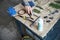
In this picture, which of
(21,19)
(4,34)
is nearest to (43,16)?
(21,19)

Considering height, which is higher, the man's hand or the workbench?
the man's hand

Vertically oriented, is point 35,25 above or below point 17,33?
above

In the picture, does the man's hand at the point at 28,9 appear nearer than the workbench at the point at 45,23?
No

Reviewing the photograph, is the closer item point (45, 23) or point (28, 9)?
point (45, 23)

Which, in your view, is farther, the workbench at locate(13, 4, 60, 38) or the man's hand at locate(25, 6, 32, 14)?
the man's hand at locate(25, 6, 32, 14)

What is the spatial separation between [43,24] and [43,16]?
0.17 metres

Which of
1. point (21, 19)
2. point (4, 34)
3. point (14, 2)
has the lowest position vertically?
point (4, 34)

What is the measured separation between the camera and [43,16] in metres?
1.57

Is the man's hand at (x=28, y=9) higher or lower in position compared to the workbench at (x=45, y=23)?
higher

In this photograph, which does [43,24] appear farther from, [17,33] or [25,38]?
[17,33]

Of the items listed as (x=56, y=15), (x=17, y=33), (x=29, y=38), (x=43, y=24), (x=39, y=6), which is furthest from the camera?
(x=17, y=33)

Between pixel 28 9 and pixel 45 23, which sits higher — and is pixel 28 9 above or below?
above

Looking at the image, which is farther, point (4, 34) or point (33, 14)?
point (4, 34)

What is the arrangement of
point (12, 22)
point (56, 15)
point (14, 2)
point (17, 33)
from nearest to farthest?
point (56, 15) → point (17, 33) → point (12, 22) → point (14, 2)
